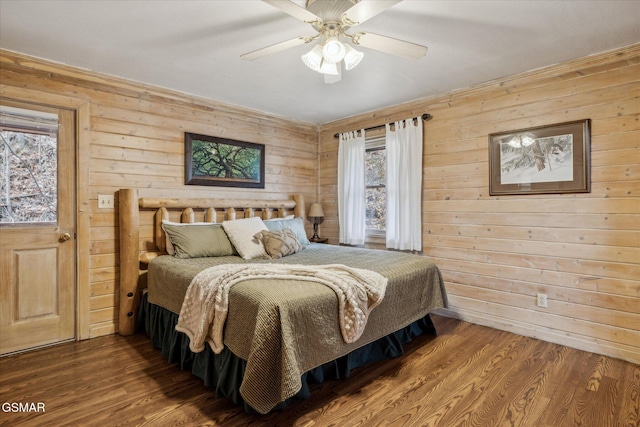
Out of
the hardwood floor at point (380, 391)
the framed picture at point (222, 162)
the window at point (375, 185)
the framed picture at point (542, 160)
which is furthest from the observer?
the window at point (375, 185)

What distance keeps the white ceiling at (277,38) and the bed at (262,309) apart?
1.16 metres

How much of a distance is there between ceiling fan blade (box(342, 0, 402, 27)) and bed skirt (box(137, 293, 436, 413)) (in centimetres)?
189

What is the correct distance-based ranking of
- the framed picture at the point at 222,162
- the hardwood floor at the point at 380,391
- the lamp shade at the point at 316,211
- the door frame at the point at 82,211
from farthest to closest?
1. the lamp shade at the point at 316,211
2. the framed picture at the point at 222,162
3. the door frame at the point at 82,211
4. the hardwood floor at the point at 380,391

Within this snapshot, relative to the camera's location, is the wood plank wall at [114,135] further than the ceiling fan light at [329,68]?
Yes

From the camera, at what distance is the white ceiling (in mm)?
1964

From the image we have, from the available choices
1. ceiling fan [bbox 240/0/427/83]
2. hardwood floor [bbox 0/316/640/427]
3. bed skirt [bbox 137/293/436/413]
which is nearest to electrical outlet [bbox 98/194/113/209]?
bed skirt [bbox 137/293/436/413]

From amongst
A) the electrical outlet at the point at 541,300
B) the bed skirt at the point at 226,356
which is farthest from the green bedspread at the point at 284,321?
the electrical outlet at the point at 541,300

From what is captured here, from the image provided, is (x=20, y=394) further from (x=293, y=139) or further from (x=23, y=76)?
(x=293, y=139)

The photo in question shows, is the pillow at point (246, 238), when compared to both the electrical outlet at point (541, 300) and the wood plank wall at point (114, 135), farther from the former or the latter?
the electrical outlet at point (541, 300)

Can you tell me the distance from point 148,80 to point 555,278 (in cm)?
393

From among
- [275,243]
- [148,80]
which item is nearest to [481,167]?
[275,243]
